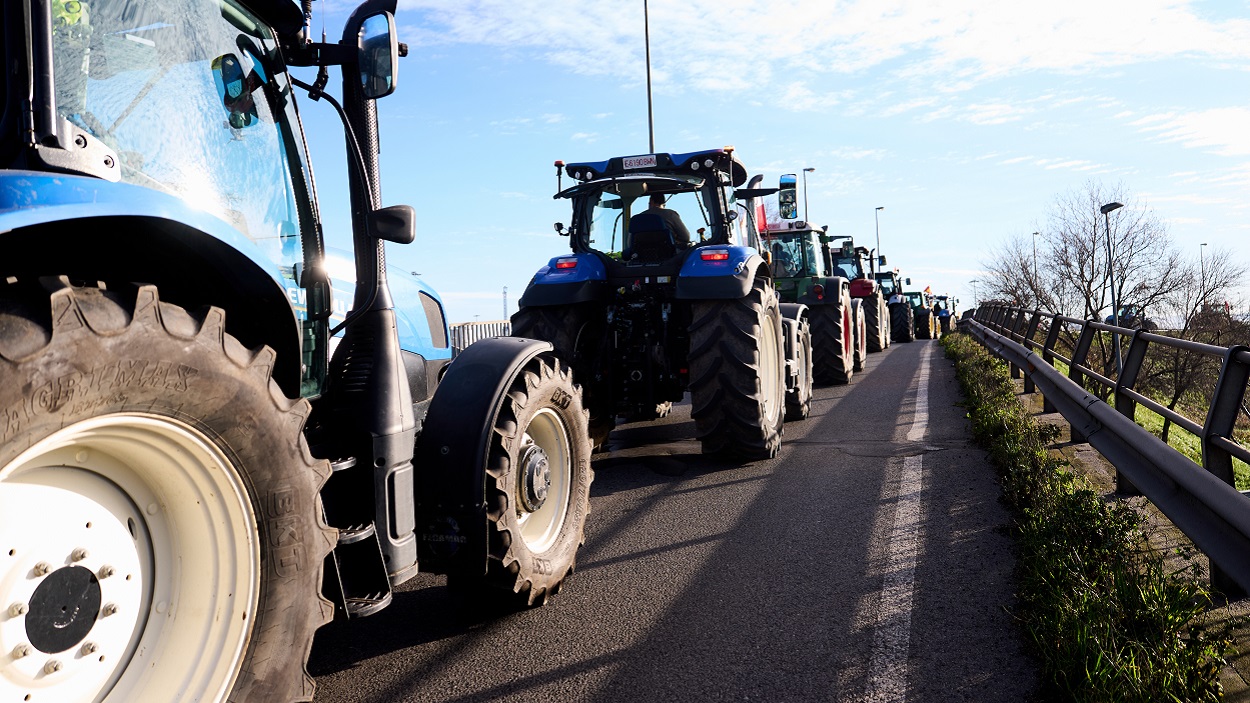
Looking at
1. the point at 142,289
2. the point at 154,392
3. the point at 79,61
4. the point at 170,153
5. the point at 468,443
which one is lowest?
the point at 468,443

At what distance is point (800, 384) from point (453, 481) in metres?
6.47

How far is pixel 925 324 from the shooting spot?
32.8 m

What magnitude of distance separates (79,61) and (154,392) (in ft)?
3.01

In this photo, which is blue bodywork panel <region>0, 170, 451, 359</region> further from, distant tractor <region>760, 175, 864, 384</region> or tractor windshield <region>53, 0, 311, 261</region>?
Answer: distant tractor <region>760, 175, 864, 384</region>

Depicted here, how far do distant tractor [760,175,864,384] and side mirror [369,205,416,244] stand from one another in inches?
327

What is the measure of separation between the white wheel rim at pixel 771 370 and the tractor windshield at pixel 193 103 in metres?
4.80

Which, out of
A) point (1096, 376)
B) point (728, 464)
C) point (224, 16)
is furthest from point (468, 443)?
point (1096, 376)

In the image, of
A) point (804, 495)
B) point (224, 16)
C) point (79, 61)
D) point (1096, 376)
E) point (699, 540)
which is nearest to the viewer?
point (79, 61)

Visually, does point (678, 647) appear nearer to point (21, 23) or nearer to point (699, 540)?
point (699, 540)

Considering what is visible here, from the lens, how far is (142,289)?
196 cm

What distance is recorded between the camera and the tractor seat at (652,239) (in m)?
7.59

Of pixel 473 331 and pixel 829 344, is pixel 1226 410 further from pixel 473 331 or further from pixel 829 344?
pixel 473 331

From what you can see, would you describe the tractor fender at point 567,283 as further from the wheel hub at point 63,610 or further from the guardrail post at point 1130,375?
the wheel hub at point 63,610

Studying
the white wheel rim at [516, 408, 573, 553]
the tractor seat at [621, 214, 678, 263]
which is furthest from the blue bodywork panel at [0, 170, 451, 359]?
the tractor seat at [621, 214, 678, 263]
